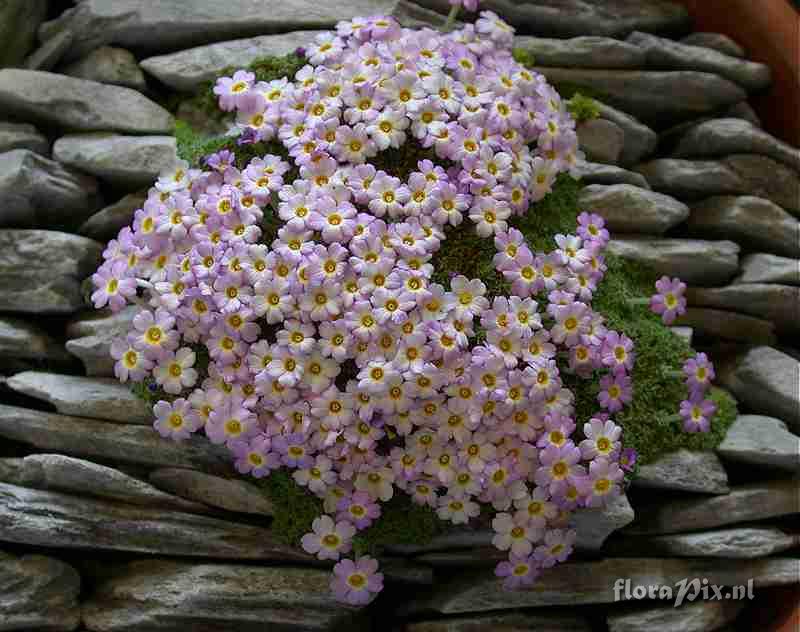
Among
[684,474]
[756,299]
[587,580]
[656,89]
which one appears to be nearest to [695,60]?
[656,89]

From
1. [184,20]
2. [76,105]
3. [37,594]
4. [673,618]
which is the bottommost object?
[37,594]

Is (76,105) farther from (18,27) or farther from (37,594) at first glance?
(37,594)

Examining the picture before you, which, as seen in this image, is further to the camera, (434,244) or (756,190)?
(756,190)

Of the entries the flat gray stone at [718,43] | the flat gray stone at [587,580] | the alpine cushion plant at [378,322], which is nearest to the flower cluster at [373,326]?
the alpine cushion plant at [378,322]

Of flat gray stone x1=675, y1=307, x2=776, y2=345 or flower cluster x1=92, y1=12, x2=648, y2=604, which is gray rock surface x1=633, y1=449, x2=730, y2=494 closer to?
flower cluster x1=92, y1=12, x2=648, y2=604

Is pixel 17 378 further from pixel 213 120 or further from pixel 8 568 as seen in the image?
pixel 213 120

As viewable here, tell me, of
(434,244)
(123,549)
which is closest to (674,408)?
(434,244)

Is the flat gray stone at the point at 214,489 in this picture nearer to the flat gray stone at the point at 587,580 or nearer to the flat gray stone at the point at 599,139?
the flat gray stone at the point at 587,580
